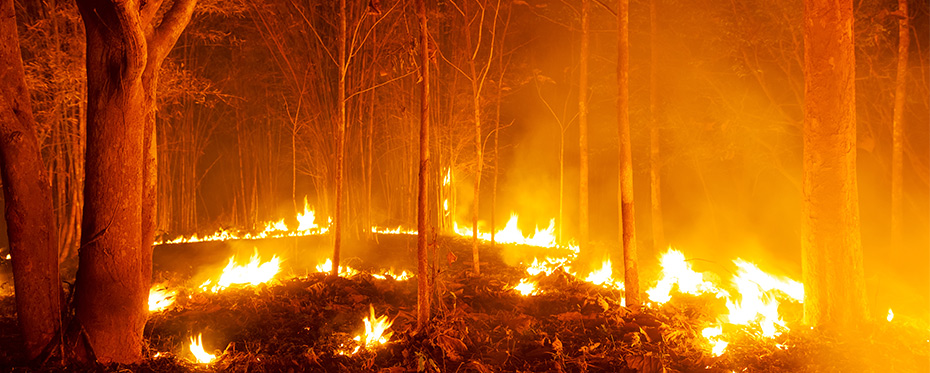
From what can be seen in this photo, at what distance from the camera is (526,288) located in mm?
8820

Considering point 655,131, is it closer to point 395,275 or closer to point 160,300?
point 395,275

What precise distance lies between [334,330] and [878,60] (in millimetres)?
13140

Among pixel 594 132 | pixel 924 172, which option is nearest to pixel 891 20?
pixel 924 172

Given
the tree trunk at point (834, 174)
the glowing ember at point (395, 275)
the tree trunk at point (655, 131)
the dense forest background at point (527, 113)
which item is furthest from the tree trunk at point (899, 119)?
the glowing ember at point (395, 275)

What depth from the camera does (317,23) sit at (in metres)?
12.2

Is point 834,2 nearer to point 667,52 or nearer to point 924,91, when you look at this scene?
point 924,91

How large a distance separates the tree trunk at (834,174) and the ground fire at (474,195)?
0.03 meters

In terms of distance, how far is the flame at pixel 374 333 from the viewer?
5849mm

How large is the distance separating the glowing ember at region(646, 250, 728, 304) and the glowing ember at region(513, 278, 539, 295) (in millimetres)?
1875

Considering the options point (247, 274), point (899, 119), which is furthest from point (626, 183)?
point (899, 119)

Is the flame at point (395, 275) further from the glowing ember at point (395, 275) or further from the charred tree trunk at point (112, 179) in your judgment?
the charred tree trunk at point (112, 179)

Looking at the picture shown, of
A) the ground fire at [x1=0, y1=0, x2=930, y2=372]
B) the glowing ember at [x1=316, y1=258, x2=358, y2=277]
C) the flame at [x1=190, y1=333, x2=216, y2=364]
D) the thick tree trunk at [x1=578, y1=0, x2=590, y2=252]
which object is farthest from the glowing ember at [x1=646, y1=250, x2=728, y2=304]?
the flame at [x1=190, y1=333, x2=216, y2=364]

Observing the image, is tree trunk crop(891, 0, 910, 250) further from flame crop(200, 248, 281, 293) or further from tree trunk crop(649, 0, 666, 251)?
flame crop(200, 248, 281, 293)

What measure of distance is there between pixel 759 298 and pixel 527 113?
1525cm
